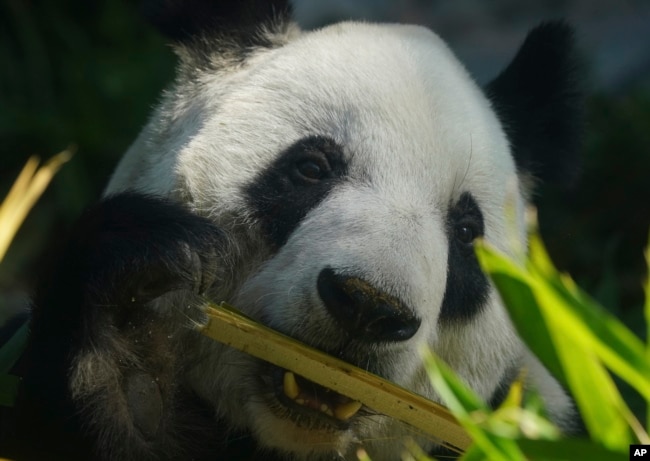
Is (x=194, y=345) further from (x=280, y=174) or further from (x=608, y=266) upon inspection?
(x=608, y=266)

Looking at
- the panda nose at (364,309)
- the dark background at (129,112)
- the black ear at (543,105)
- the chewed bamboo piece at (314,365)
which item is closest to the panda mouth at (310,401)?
the chewed bamboo piece at (314,365)

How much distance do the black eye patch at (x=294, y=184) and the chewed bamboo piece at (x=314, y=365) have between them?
0.41 m

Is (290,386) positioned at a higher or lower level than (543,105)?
lower

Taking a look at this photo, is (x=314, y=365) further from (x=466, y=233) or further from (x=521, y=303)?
(x=521, y=303)

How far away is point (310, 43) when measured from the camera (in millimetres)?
3400

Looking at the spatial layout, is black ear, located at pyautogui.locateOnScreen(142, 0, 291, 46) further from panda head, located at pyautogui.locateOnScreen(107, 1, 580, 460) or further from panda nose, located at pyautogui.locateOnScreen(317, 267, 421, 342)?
panda nose, located at pyautogui.locateOnScreen(317, 267, 421, 342)

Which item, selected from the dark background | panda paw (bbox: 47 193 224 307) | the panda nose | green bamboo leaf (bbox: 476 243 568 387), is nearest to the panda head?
the panda nose

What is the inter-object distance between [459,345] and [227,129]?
0.99 meters

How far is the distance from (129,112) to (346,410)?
5.33 m

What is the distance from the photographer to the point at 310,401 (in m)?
2.64

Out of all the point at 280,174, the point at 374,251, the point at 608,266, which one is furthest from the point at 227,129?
the point at 608,266

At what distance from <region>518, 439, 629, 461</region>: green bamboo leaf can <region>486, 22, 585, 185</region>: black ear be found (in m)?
2.28

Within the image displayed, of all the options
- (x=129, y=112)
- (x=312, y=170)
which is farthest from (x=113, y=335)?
(x=129, y=112)

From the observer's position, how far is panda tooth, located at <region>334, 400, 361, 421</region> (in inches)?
104
